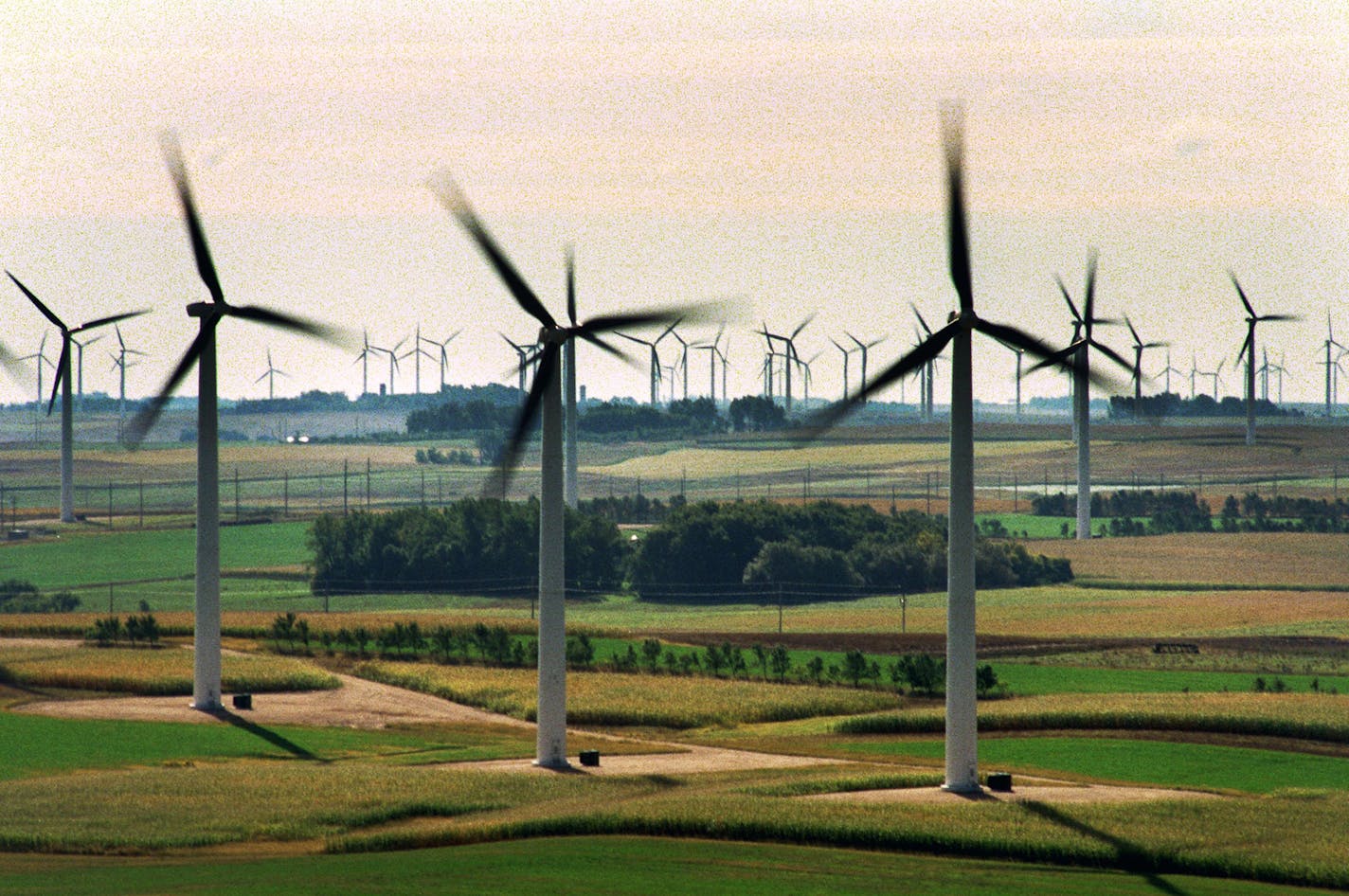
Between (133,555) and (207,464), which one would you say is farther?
(133,555)

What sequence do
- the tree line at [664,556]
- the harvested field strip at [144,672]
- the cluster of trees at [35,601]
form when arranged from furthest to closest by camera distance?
1. the tree line at [664,556]
2. the cluster of trees at [35,601]
3. the harvested field strip at [144,672]

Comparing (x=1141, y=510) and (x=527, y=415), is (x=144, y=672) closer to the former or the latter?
(x=527, y=415)

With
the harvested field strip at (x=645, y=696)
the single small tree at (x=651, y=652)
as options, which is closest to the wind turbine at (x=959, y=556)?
the harvested field strip at (x=645, y=696)

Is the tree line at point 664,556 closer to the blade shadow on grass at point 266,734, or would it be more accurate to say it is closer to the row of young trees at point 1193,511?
the row of young trees at point 1193,511

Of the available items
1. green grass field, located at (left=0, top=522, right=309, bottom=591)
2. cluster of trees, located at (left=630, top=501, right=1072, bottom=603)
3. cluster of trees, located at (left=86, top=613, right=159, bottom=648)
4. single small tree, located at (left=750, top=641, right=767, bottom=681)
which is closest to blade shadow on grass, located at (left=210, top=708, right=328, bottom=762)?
single small tree, located at (left=750, top=641, right=767, bottom=681)

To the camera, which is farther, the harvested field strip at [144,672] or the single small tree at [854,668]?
the single small tree at [854,668]

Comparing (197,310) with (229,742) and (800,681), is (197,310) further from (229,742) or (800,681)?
(800,681)

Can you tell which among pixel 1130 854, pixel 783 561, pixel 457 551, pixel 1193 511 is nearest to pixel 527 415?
pixel 1130 854
